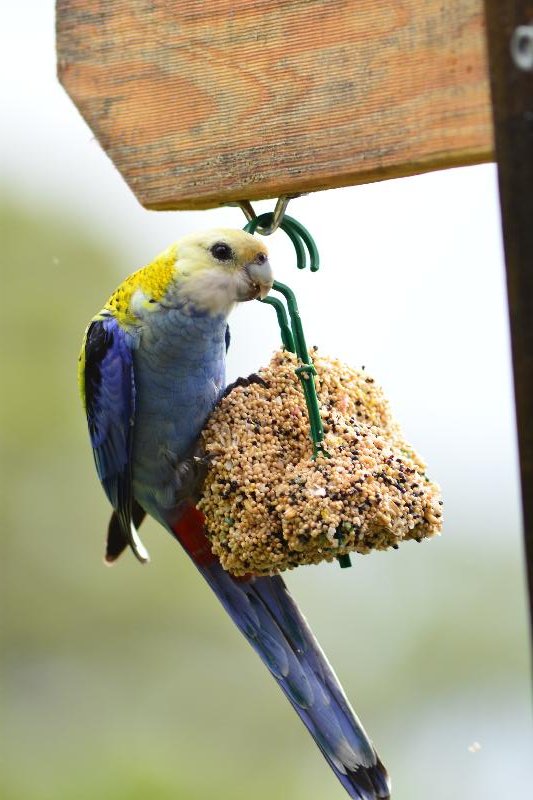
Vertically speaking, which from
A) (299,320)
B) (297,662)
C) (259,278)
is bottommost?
(297,662)

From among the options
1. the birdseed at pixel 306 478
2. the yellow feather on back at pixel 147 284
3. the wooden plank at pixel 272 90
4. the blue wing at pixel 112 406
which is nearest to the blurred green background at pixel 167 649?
the blue wing at pixel 112 406

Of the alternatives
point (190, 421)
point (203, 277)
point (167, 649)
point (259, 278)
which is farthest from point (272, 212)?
point (167, 649)

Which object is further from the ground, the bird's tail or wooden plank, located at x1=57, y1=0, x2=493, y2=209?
wooden plank, located at x1=57, y1=0, x2=493, y2=209

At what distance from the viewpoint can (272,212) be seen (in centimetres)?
295

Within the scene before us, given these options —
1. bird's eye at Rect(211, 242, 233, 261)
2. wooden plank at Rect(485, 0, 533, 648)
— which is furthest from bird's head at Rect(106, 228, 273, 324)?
wooden plank at Rect(485, 0, 533, 648)

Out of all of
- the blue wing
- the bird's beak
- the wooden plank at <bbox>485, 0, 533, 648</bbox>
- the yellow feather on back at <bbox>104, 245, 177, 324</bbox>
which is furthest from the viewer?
the blue wing

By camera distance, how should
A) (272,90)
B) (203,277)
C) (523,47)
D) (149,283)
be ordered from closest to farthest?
1. (523,47)
2. (272,90)
3. (203,277)
4. (149,283)

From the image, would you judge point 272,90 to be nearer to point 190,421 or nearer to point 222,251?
point 222,251

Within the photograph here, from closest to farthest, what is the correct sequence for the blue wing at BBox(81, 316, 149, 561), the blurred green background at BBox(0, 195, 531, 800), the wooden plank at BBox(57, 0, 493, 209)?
1. the wooden plank at BBox(57, 0, 493, 209)
2. the blue wing at BBox(81, 316, 149, 561)
3. the blurred green background at BBox(0, 195, 531, 800)

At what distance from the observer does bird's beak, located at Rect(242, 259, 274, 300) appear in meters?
3.08

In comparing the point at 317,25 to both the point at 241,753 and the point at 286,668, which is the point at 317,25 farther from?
the point at 241,753

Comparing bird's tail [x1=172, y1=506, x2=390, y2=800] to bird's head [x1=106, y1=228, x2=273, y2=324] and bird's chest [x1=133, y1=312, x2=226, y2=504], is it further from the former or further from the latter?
bird's head [x1=106, y1=228, x2=273, y2=324]

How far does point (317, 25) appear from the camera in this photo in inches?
102

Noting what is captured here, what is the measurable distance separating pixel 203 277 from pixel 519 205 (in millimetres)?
1489
